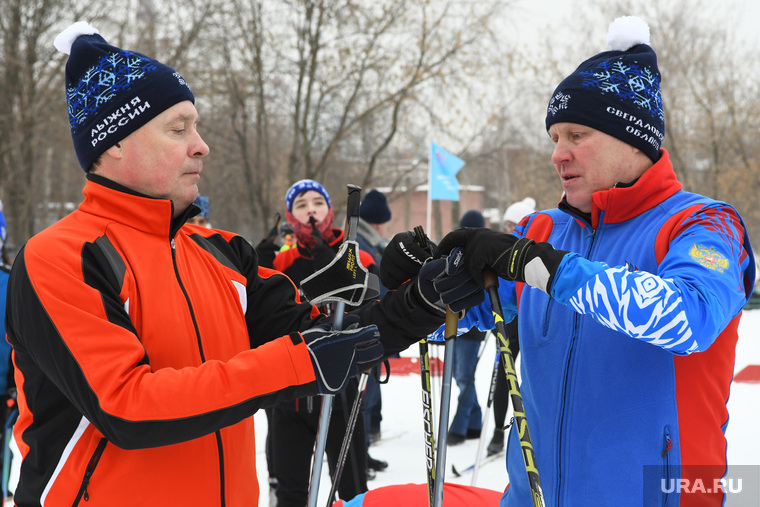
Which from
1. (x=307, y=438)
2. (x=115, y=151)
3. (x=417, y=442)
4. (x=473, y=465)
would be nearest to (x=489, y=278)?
(x=115, y=151)

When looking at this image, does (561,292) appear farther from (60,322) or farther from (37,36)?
(37,36)

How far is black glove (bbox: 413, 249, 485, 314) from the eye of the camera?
1.80 meters

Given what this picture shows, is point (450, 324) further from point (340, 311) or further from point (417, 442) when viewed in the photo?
point (417, 442)

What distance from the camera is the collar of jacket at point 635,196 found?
1.82 m

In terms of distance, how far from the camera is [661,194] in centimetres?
185

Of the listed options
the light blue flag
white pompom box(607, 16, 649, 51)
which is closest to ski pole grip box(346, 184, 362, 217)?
white pompom box(607, 16, 649, 51)

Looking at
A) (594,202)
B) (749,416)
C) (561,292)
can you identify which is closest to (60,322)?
(561,292)

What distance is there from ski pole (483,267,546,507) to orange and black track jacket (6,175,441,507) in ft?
1.74

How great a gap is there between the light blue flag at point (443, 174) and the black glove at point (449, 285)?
8.91 m

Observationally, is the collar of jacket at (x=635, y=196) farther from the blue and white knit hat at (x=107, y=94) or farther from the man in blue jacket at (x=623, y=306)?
the blue and white knit hat at (x=107, y=94)

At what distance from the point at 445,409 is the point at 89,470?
92 centimetres

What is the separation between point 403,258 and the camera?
207cm

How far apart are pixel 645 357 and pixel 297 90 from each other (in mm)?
10506

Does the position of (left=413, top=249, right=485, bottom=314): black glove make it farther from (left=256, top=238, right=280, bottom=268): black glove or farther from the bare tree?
the bare tree
